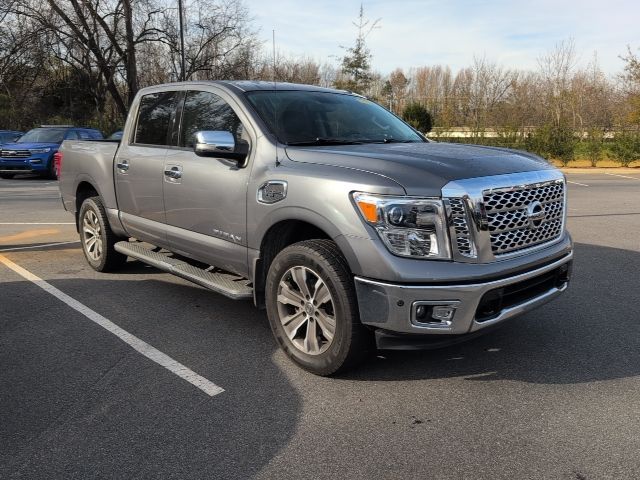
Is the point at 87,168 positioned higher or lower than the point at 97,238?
higher

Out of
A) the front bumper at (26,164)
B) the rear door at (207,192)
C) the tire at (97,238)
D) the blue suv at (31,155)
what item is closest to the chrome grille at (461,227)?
the rear door at (207,192)

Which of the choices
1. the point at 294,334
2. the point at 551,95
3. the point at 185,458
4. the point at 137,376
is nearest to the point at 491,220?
the point at 294,334

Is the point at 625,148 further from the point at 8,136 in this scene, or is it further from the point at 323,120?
the point at 8,136

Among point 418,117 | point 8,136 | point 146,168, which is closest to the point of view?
→ point 146,168

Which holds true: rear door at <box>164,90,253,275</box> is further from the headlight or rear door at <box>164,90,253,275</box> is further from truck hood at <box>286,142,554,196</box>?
the headlight

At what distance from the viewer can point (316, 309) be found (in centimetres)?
367

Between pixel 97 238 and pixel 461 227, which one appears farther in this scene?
pixel 97 238

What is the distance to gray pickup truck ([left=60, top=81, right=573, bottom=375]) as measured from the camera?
3.22 metres

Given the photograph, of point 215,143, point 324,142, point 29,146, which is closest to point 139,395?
point 215,143

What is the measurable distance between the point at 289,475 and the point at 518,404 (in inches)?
57.8

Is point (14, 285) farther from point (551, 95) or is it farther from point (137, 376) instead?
point (551, 95)

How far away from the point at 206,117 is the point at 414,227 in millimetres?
2358

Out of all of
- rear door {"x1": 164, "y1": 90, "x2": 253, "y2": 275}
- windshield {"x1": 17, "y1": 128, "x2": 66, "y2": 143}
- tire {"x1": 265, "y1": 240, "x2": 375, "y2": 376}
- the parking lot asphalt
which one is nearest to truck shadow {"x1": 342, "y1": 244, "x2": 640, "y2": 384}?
the parking lot asphalt

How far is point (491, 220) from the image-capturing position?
3.36m
